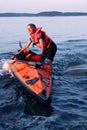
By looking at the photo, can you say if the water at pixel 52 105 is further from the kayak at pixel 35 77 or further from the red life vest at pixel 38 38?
the red life vest at pixel 38 38

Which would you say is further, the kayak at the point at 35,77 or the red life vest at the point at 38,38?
the red life vest at the point at 38,38

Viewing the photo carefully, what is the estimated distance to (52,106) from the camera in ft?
37.3

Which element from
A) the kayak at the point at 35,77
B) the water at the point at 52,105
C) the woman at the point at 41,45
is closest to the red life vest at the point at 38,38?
the woman at the point at 41,45

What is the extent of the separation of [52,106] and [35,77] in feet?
4.31

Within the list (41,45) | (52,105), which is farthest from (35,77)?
(41,45)

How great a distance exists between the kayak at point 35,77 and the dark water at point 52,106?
0.42m

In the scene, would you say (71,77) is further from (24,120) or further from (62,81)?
(24,120)

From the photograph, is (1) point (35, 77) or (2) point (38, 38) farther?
(2) point (38, 38)

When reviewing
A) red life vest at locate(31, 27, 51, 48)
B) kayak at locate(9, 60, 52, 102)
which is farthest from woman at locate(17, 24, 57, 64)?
kayak at locate(9, 60, 52, 102)

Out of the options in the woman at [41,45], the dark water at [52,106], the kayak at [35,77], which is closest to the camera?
the dark water at [52,106]

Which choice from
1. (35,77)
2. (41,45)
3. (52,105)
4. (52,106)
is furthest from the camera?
(41,45)

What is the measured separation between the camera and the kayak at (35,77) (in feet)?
36.7

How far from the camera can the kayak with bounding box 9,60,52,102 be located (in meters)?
11.2

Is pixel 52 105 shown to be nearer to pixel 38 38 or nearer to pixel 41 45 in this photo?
pixel 41 45
